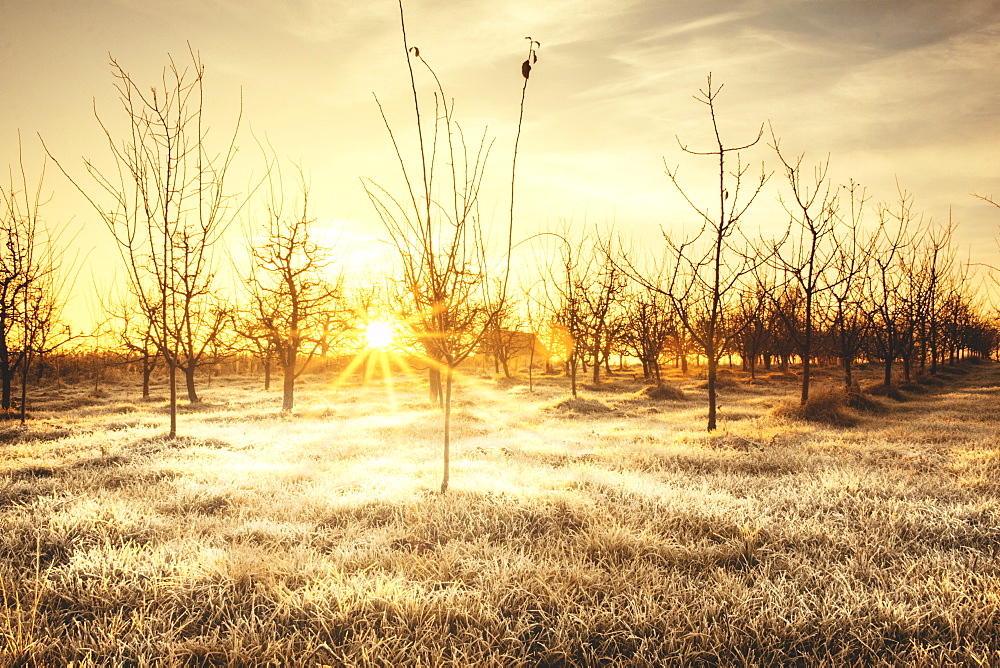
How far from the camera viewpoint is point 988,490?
4465 millimetres

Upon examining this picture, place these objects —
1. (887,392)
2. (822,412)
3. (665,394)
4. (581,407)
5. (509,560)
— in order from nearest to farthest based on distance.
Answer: (509,560), (822,412), (581,407), (887,392), (665,394)

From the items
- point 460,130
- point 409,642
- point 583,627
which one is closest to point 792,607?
point 583,627

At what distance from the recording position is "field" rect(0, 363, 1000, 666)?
227 cm

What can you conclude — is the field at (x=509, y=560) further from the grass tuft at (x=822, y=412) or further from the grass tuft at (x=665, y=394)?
the grass tuft at (x=665, y=394)

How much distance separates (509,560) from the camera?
10.2 ft

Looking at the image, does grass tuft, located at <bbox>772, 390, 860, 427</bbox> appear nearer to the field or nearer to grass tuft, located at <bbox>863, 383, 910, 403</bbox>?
the field

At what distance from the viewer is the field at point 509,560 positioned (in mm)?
2266

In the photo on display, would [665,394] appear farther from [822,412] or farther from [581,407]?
[822,412]

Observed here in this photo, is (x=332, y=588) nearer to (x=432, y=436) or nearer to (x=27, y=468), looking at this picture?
(x=27, y=468)

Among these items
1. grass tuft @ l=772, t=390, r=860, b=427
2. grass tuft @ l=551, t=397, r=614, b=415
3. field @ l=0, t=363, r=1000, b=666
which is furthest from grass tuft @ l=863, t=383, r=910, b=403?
field @ l=0, t=363, r=1000, b=666

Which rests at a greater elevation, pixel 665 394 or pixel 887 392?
pixel 887 392

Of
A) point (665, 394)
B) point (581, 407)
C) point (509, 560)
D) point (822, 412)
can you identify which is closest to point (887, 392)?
point (665, 394)

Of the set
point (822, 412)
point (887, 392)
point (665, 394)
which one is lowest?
point (665, 394)

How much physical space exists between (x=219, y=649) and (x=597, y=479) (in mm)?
3680
